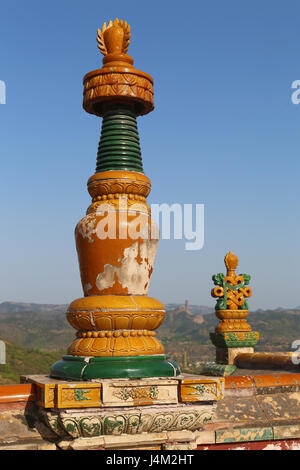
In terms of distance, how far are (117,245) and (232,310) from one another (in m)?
4.39

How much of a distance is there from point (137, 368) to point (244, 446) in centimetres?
161

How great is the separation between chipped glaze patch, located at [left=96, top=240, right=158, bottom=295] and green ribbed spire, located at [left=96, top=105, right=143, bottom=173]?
3.81 ft

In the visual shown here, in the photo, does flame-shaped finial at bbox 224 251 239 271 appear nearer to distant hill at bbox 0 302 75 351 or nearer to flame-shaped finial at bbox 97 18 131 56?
flame-shaped finial at bbox 97 18 131 56

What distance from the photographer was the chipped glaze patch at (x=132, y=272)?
22.0 feet

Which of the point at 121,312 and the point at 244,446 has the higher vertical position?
the point at 121,312

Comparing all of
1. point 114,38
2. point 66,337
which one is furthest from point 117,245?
point 66,337

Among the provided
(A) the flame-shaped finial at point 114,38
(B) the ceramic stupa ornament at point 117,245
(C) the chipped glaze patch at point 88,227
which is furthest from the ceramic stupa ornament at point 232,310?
(A) the flame-shaped finial at point 114,38

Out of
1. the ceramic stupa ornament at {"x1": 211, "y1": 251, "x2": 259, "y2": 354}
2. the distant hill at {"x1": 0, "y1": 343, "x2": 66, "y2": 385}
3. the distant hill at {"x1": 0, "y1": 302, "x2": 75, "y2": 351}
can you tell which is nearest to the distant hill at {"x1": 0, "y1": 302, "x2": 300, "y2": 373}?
the distant hill at {"x1": 0, "y1": 302, "x2": 75, "y2": 351}

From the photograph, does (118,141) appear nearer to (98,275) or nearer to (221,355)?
(98,275)

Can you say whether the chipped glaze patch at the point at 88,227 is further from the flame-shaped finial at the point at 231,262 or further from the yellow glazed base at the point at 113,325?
the flame-shaped finial at the point at 231,262

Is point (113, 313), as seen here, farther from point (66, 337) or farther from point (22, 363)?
point (66, 337)

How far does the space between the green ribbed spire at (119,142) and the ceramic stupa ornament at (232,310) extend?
3.94m

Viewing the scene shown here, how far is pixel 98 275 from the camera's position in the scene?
6734 mm
